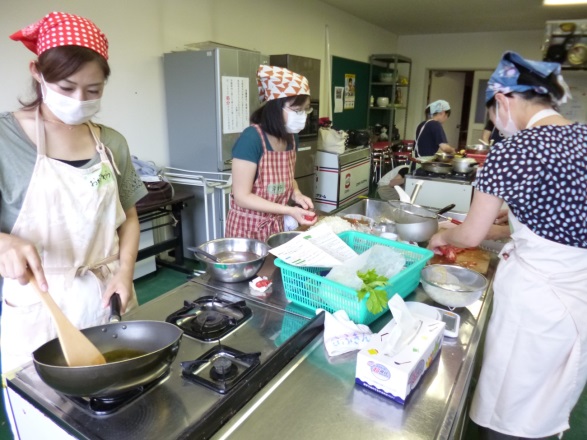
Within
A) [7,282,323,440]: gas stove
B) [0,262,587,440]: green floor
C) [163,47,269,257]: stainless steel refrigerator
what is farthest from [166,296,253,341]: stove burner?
[163,47,269,257]: stainless steel refrigerator

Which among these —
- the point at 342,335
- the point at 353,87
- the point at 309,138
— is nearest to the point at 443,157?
the point at 309,138

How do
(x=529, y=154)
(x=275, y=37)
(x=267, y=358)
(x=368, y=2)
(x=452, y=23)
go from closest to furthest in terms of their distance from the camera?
(x=267, y=358) → (x=529, y=154) → (x=275, y=37) → (x=368, y=2) → (x=452, y=23)

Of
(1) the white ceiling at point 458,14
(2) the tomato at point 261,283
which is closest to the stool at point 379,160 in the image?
(1) the white ceiling at point 458,14

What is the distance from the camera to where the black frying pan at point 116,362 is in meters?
0.72

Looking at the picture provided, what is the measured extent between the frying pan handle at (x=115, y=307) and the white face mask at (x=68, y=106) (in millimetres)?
483

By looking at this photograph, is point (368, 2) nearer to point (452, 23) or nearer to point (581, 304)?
point (452, 23)

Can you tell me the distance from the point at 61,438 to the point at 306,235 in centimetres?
86

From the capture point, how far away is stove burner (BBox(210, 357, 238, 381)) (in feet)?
2.85

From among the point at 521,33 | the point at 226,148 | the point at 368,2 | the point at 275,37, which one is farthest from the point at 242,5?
the point at 521,33

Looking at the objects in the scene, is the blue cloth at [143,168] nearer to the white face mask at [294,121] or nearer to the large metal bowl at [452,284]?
the white face mask at [294,121]

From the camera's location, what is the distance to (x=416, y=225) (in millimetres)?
1663

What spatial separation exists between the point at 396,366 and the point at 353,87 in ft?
20.4

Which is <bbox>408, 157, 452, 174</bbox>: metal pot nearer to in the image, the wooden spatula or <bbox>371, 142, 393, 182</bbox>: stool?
<bbox>371, 142, 393, 182</bbox>: stool

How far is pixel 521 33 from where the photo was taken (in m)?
7.06
